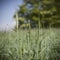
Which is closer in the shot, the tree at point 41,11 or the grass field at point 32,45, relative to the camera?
the grass field at point 32,45

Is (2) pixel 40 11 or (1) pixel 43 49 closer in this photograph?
(1) pixel 43 49

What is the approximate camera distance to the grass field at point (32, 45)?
4.26 ft

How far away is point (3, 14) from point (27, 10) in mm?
186

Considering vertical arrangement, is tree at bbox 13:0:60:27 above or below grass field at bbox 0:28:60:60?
above

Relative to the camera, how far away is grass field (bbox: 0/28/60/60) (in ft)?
4.26

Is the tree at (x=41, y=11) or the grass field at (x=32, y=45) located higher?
the tree at (x=41, y=11)

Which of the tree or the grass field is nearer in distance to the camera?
the grass field

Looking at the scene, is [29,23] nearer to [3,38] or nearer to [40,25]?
[40,25]

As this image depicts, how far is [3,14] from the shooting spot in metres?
1.47

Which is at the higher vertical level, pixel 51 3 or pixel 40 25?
pixel 51 3

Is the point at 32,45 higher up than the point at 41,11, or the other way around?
the point at 41,11

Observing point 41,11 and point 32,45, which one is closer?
point 32,45

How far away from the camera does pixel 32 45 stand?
133 cm

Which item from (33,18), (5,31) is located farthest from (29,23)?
(5,31)
